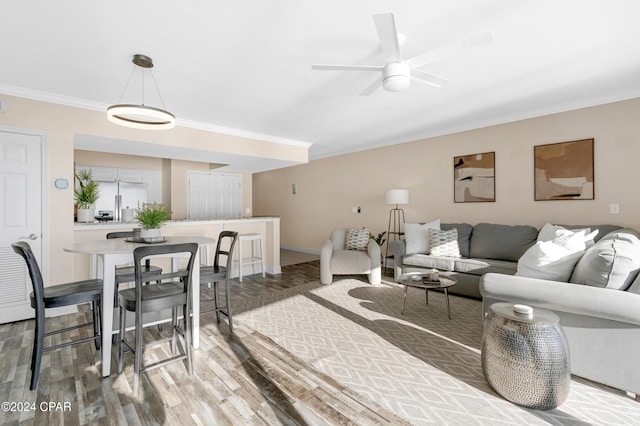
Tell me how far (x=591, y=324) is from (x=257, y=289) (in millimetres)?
3841

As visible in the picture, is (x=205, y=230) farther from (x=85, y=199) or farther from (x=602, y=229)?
(x=602, y=229)

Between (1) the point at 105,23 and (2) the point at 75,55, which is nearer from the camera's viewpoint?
(1) the point at 105,23

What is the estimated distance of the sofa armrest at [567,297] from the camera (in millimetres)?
1918

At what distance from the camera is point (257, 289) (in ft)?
15.2

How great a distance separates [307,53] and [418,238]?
3367 millimetres

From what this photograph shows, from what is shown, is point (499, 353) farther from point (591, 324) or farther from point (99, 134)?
point (99, 134)

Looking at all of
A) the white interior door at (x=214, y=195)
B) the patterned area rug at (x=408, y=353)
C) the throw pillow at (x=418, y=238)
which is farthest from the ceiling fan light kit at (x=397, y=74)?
the white interior door at (x=214, y=195)

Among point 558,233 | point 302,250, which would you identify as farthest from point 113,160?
point 558,233

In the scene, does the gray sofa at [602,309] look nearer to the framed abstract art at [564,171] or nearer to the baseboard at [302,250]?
the framed abstract art at [564,171]

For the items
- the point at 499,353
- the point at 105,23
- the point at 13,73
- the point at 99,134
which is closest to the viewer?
the point at 499,353

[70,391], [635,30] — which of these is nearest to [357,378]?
[70,391]

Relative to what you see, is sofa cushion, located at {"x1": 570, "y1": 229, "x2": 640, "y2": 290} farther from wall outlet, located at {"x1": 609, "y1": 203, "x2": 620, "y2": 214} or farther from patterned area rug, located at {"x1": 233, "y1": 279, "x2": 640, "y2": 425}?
wall outlet, located at {"x1": 609, "y1": 203, "x2": 620, "y2": 214}

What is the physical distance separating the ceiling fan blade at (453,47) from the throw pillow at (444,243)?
9.40 ft

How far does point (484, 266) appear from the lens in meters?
3.94
